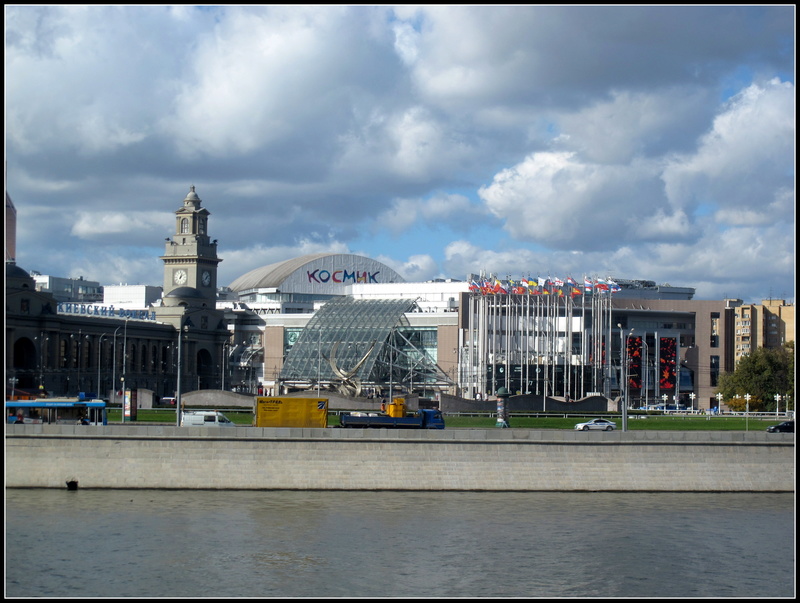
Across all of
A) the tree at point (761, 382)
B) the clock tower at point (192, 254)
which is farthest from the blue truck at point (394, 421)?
the clock tower at point (192, 254)

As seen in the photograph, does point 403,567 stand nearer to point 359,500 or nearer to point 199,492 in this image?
point 359,500

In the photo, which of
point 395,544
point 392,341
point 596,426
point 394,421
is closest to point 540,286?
point 392,341

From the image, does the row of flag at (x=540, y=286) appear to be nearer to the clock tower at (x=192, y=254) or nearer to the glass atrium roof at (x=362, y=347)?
the glass atrium roof at (x=362, y=347)

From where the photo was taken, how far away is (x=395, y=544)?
46.0 m

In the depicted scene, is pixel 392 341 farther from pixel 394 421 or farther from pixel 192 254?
pixel 394 421

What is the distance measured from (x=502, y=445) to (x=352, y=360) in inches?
3465

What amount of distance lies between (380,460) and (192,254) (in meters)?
122

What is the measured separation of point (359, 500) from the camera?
57406 millimetres

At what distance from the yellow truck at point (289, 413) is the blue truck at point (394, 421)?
7.13 feet

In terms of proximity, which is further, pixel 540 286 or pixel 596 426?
pixel 540 286

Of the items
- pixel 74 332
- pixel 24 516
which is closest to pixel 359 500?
pixel 24 516

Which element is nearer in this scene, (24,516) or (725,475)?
(24,516)

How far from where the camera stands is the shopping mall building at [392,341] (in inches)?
5605

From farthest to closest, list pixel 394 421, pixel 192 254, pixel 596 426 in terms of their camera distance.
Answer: pixel 192 254
pixel 596 426
pixel 394 421
